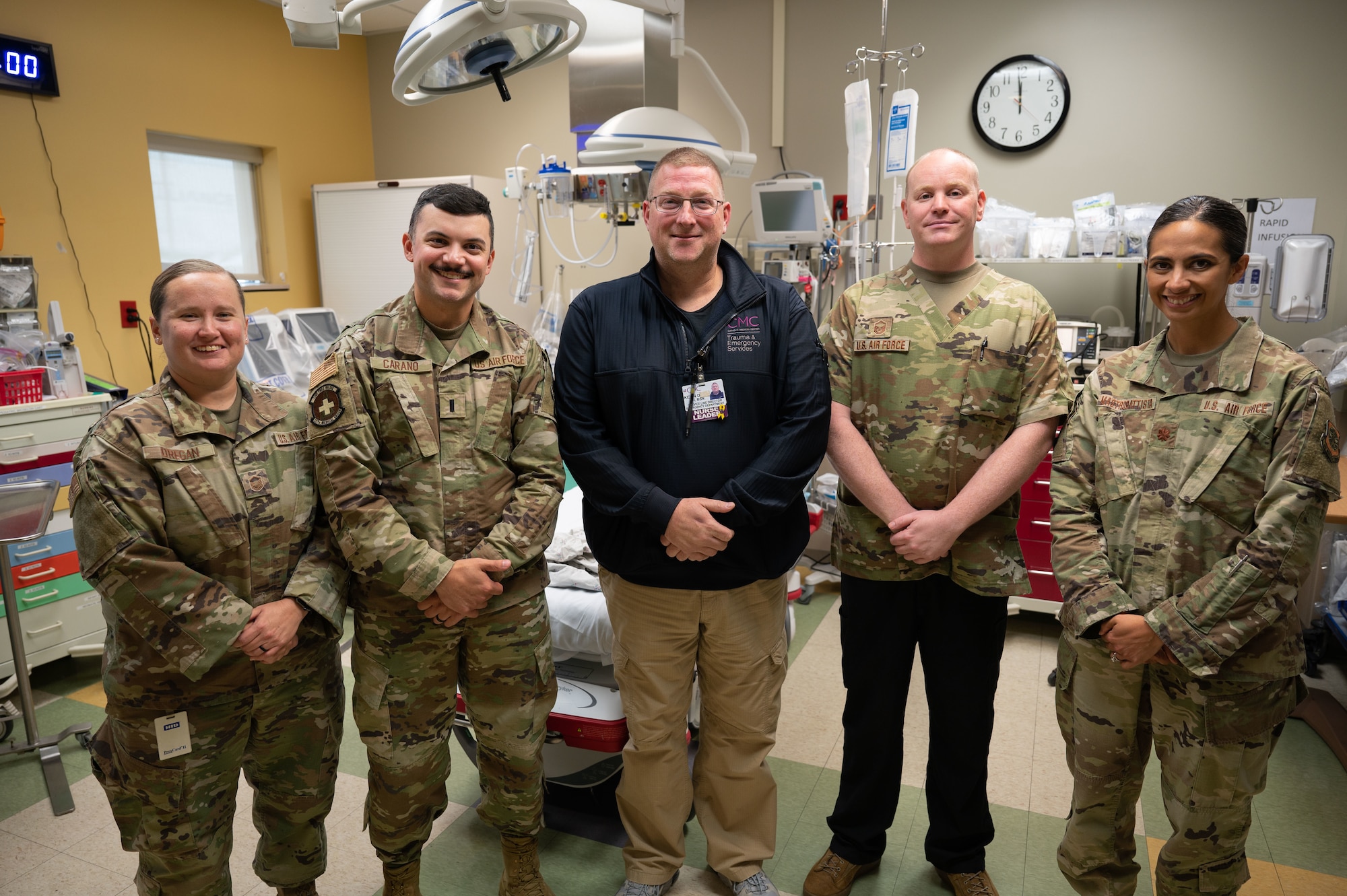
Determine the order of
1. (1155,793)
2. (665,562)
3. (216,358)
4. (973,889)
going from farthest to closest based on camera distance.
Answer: (1155,793) → (973,889) → (665,562) → (216,358)

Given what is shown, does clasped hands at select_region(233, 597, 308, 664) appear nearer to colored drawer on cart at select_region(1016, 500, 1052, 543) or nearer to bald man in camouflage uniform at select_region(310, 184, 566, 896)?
bald man in camouflage uniform at select_region(310, 184, 566, 896)

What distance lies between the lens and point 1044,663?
3562 mm

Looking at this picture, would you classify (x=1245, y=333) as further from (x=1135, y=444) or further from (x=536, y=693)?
(x=536, y=693)

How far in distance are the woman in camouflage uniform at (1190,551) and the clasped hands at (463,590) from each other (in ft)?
3.90

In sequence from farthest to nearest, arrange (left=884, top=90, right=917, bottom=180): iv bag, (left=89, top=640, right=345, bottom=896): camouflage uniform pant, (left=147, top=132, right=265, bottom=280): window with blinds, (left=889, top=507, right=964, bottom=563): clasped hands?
(left=147, top=132, right=265, bottom=280): window with blinds, (left=884, top=90, right=917, bottom=180): iv bag, (left=889, top=507, right=964, bottom=563): clasped hands, (left=89, top=640, right=345, bottom=896): camouflage uniform pant

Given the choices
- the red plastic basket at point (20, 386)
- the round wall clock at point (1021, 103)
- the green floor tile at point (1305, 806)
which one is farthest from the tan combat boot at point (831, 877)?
the round wall clock at point (1021, 103)

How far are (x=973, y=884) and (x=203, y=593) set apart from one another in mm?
1865

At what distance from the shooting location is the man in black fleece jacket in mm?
1919

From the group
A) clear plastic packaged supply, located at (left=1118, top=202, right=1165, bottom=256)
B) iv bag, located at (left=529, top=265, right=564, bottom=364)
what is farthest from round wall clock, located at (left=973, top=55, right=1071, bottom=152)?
iv bag, located at (left=529, top=265, right=564, bottom=364)

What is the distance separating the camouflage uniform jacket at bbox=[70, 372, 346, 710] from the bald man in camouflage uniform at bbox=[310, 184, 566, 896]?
10 centimetres

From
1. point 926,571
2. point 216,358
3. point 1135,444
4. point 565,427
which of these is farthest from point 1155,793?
point 216,358

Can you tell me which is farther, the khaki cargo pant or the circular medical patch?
the khaki cargo pant

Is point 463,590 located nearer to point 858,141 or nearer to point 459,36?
point 459,36

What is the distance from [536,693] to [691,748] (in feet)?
3.01
